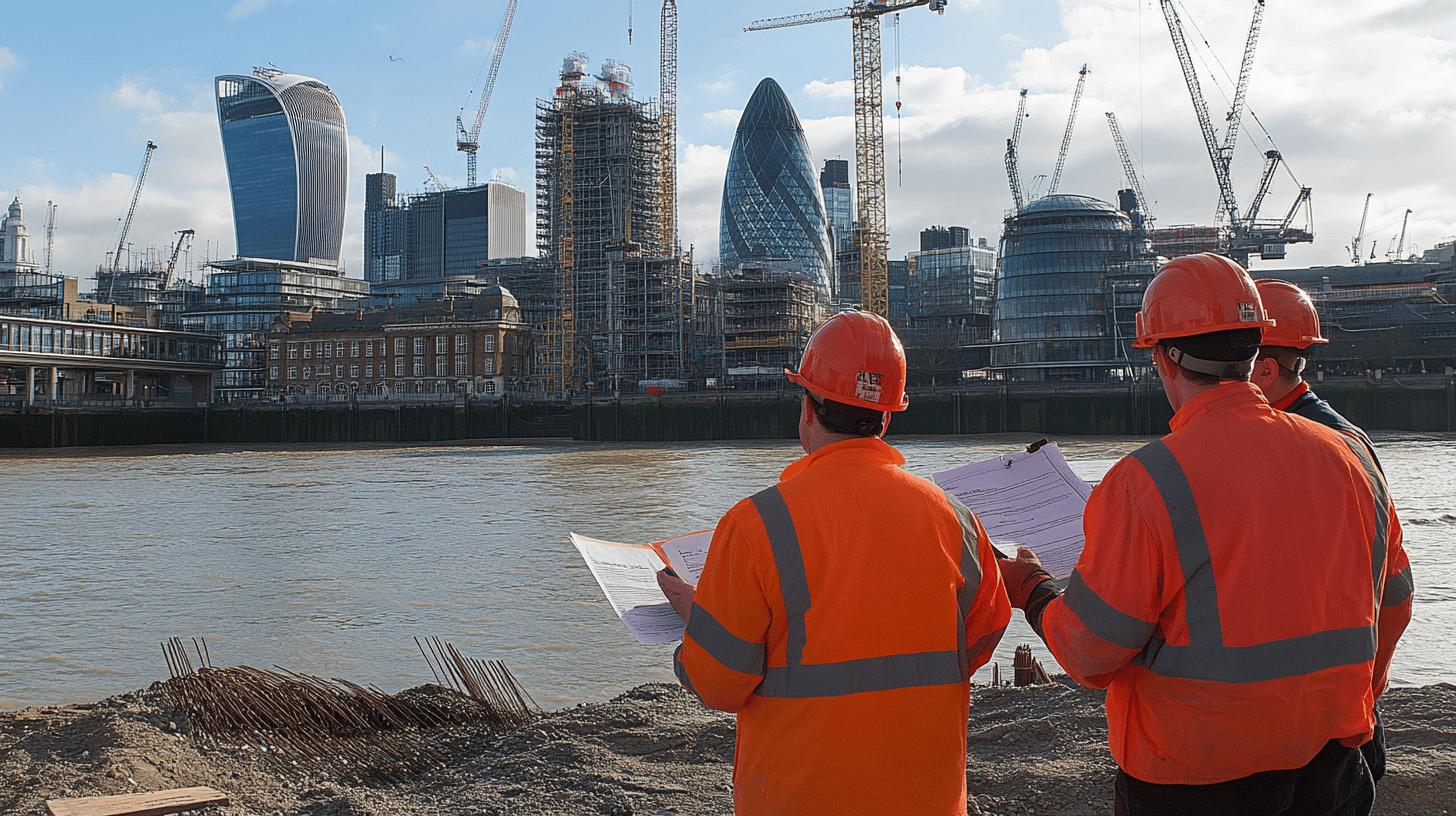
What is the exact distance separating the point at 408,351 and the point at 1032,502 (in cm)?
10324

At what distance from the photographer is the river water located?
32.9 feet

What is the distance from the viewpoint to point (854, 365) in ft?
9.20

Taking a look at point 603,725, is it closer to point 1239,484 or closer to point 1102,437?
A: point 1239,484

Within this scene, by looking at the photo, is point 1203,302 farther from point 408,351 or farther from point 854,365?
point 408,351

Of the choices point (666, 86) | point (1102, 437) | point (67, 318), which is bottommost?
point (1102, 437)

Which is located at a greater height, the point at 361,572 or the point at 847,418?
the point at 847,418

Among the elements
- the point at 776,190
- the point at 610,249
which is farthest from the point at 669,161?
the point at 776,190

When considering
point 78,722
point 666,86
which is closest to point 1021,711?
point 78,722

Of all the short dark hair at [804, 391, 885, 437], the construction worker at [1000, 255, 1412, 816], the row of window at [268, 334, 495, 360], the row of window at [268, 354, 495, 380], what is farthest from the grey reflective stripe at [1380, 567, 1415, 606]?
the row of window at [268, 334, 495, 360]

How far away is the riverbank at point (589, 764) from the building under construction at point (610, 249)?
8929cm

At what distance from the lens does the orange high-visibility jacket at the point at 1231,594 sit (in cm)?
246

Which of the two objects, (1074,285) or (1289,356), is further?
(1074,285)

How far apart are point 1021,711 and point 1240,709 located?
174 inches

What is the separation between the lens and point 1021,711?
672 cm
